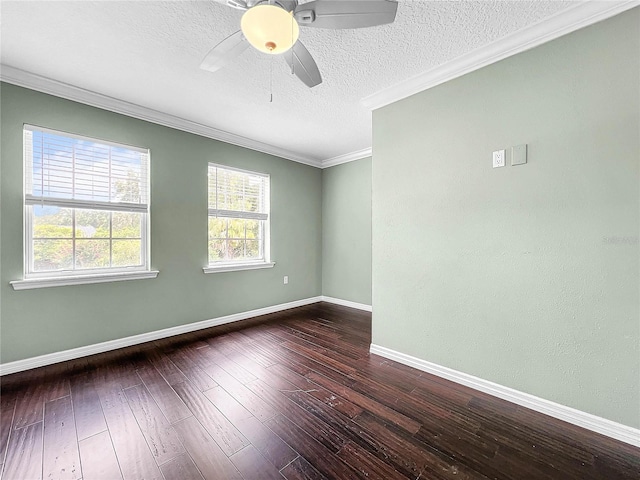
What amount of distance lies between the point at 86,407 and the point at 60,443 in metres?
0.35

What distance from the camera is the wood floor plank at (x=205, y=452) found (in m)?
1.33

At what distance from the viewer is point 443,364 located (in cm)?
227

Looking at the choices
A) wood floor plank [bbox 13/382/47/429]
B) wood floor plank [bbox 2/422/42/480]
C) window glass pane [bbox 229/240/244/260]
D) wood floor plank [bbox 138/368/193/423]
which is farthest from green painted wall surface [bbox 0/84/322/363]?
wood floor plank [bbox 2/422/42/480]

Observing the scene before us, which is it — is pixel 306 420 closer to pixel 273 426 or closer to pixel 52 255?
pixel 273 426

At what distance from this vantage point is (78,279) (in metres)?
2.56

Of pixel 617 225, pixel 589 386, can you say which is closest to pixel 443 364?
pixel 589 386

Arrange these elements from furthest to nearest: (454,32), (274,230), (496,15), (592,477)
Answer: (274,230), (454,32), (496,15), (592,477)

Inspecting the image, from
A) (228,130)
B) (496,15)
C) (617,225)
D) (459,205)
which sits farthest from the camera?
(228,130)

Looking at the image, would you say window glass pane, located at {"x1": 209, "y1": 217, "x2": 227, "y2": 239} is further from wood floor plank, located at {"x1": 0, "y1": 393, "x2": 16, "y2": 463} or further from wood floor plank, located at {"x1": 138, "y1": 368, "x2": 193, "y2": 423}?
wood floor plank, located at {"x1": 0, "y1": 393, "x2": 16, "y2": 463}

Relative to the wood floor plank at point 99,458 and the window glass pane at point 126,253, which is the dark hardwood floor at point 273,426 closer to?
the wood floor plank at point 99,458

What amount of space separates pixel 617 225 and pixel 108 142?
167 inches

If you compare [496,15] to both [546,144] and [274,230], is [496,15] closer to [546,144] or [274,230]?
[546,144]

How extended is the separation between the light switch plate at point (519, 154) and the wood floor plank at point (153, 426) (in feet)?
9.16

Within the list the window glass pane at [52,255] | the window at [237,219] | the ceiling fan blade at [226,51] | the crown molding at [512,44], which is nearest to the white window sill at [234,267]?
the window at [237,219]
